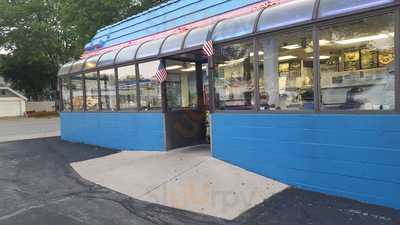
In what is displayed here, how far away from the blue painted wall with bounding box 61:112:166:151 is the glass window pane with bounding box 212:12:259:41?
294cm

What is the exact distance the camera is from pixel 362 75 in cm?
Result: 584

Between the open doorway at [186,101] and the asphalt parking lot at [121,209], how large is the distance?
277cm

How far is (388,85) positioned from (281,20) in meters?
2.13

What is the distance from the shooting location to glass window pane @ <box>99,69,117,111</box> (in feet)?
39.2

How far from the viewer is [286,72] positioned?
6.98m

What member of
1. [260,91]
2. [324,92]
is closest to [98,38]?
[260,91]

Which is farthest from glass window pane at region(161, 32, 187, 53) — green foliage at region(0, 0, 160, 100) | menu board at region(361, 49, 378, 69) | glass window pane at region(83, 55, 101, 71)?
green foliage at region(0, 0, 160, 100)

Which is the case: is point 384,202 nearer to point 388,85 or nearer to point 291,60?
point 388,85

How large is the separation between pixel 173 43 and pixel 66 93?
7.52 metres

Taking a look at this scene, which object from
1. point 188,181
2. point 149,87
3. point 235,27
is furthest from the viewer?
point 149,87

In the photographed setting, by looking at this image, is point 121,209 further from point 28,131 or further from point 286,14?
point 28,131

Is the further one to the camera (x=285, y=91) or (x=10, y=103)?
(x=10, y=103)

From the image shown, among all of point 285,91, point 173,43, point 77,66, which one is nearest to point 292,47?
point 285,91

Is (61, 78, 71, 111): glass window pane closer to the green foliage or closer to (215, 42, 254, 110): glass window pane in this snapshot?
(215, 42, 254, 110): glass window pane
